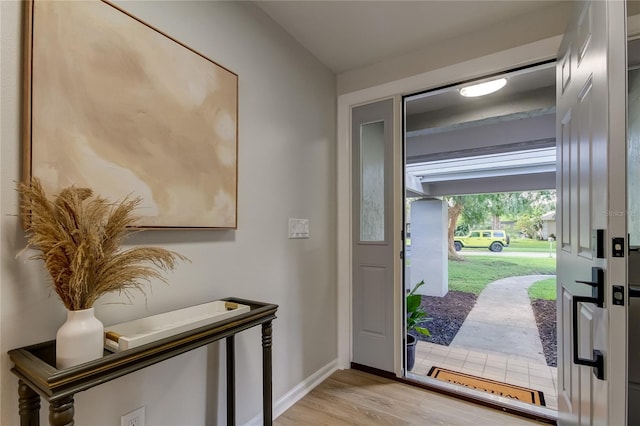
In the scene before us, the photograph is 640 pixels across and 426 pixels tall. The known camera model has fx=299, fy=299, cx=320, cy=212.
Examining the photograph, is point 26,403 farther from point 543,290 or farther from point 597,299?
point 543,290

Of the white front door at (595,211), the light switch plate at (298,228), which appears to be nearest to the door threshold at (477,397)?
the white front door at (595,211)

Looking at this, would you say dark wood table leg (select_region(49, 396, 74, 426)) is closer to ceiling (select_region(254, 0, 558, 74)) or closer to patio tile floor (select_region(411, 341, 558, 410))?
ceiling (select_region(254, 0, 558, 74))

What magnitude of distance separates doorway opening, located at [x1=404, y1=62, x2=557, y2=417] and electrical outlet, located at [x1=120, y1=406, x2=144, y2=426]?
1867mm

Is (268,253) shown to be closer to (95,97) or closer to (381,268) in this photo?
(381,268)

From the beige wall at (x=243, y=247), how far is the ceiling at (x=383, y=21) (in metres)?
0.13

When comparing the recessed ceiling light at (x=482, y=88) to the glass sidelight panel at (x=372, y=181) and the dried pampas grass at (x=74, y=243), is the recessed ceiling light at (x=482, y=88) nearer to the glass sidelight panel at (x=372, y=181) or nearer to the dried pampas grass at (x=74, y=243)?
the glass sidelight panel at (x=372, y=181)

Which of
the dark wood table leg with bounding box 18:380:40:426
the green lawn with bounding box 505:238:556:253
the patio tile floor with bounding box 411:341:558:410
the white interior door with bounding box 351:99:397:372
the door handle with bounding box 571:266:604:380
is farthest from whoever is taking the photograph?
the green lawn with bounding box 505:238:556:253

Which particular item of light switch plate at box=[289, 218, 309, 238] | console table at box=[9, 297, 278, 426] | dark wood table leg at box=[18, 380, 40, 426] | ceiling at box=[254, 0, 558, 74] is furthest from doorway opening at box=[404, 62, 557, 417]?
dark wood table leg at box=[18, 380, 40, 426]

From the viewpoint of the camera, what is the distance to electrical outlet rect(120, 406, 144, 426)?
1131 mm

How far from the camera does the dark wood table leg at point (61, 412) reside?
2.41 feet

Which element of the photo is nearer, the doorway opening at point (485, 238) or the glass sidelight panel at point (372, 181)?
the glass sidelight panel at point (372, 181)

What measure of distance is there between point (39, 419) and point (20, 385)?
0.14 meters

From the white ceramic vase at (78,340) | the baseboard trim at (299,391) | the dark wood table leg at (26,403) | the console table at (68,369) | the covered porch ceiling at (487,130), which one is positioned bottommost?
the baseboard trim at (299,391)

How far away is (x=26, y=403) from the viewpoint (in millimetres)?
848
